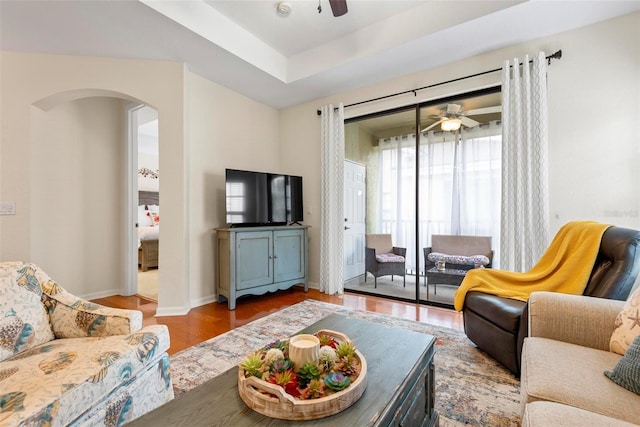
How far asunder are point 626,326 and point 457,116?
2.92 metres

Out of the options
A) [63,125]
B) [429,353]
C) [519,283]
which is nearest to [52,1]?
[63,125]

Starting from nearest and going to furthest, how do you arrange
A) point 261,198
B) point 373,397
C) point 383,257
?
point 373,397 → point 261,198 → point 383,257

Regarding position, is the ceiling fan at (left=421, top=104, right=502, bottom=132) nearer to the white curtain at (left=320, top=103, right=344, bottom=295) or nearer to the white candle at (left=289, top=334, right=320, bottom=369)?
the white curtain at (left=320, top=103, right=344, bottom=295)

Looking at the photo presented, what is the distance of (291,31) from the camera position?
3.08 metres

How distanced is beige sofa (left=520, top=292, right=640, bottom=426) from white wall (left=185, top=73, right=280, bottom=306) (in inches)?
126

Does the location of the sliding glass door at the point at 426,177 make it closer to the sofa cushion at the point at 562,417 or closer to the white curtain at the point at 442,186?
the white curtain at the point at 442,186

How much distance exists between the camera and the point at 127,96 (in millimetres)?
3002

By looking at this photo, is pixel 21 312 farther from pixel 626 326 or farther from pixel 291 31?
pixel 291 31

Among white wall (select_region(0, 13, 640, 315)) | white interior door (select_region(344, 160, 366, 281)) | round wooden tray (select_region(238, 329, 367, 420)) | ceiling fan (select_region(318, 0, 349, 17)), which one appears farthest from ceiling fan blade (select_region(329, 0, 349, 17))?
white interior door (select_region(344, 160, 366, 281))

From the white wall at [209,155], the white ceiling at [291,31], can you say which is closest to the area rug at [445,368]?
the white wall at [209,155]

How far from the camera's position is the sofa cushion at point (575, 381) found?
36.7 inches

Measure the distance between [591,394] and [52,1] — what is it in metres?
3.90

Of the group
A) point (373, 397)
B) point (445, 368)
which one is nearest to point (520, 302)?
point (445, 368)

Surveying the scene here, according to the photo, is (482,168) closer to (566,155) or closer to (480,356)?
(566,155)
